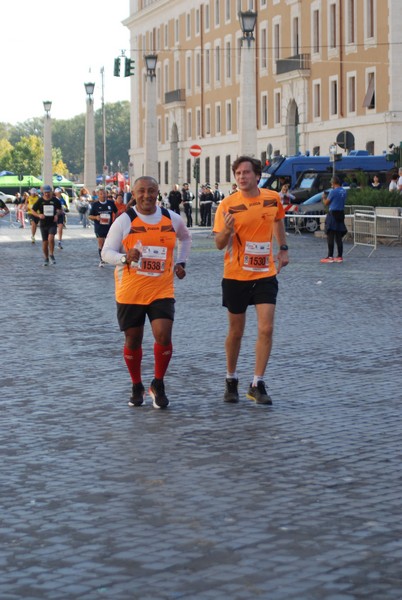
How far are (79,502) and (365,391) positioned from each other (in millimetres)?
4152

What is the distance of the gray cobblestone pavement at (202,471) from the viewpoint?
5242 millimetres

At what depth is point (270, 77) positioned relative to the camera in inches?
3103

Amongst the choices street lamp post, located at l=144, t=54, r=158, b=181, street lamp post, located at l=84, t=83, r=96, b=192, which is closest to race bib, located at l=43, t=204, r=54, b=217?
street lamp post, located at l=144, t=54, r=158, b=181

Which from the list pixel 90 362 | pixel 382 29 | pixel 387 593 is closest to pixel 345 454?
pixel 387 593

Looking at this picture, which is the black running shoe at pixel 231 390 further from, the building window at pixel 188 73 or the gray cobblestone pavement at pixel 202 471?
the building window at pixel 188 73

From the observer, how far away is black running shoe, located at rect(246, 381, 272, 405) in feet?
31.9

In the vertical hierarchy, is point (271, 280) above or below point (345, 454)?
above

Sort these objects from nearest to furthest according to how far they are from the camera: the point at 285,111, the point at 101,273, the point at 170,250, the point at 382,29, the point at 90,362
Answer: the point at 170,250 < the point at 90,362 < the point at 101,273 < the point at 382,29 < the point at 285,111

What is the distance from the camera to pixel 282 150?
76312 mm

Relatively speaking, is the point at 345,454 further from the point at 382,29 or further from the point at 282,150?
the point at 282,150

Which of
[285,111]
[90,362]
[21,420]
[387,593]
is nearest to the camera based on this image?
[387,593]

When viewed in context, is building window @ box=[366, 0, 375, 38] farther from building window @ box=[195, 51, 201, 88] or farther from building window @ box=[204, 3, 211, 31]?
building window @ box=[195, 51, 201, 88]

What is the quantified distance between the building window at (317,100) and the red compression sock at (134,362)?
61.9 m

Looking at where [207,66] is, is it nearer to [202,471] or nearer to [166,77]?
[166,77]
